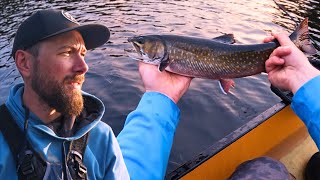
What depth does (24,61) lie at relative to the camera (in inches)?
121

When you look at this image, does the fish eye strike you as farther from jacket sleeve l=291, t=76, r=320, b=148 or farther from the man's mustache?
jacket sleeve l=291, t=76, r=320, b=148

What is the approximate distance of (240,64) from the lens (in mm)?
4910

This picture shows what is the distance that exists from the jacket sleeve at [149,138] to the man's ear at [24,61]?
1281mm

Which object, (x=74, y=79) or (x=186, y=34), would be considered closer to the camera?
(x=74, y=79)

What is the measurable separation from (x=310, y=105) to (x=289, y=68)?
77 cm

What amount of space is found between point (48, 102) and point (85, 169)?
69cm

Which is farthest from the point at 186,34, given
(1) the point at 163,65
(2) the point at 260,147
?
(1) the point at 163,65

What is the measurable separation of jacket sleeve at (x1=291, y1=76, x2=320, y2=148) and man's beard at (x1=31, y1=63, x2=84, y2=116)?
85.1 inches

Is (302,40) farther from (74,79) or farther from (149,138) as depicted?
(74,79)

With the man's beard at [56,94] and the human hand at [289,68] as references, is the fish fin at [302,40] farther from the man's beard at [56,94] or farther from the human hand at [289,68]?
the man's beard at [56,94]

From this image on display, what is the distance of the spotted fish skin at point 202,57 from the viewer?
16.0 ft

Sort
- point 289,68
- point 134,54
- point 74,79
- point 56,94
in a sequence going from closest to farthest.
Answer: point 56,94
point 74,79
point 289,68
point 134,54

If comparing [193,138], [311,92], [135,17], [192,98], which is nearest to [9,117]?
[311,92]

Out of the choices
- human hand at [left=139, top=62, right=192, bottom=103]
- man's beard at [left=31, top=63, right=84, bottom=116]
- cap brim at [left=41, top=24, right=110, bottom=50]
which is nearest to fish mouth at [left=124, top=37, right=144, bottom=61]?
human hand at [left=139, top=62, right=192, bottom=103]
